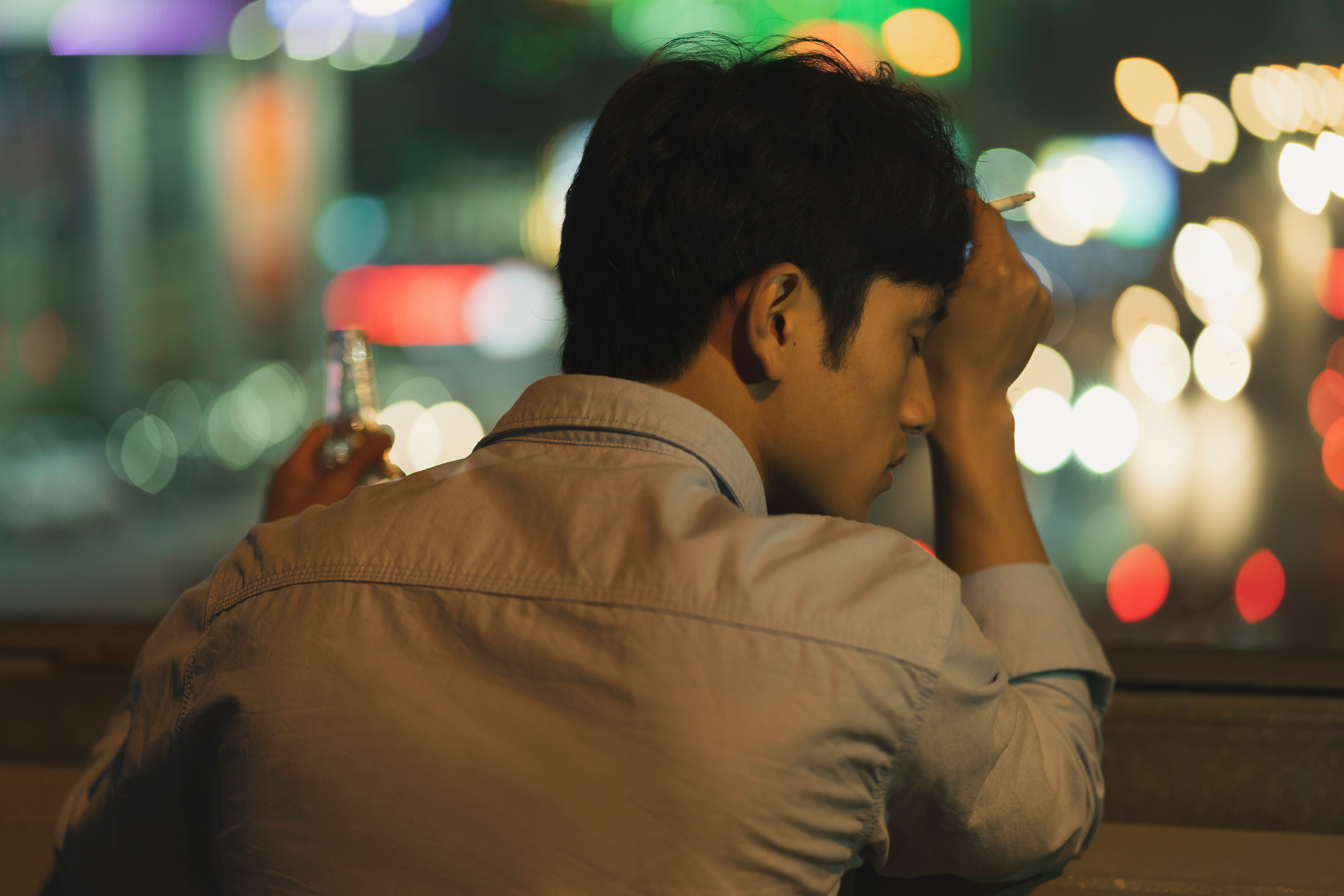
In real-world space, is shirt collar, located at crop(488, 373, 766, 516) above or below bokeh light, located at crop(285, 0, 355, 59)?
below

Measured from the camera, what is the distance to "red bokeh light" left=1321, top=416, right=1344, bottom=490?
1.24 m

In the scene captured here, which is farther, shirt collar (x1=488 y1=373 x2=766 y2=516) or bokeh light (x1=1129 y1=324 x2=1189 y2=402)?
bokeh light (x1=1129 y1=324 x2=1189 y2=402)

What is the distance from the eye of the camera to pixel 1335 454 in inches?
49.6

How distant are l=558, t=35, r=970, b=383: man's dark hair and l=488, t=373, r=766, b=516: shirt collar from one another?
68mm

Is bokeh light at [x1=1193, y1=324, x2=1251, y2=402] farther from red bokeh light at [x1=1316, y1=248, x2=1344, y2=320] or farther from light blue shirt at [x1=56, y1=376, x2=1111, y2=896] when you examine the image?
light blue shirt at [x1=56, y1=376, x2=1111, y2=896]

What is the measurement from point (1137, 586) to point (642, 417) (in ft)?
3.97

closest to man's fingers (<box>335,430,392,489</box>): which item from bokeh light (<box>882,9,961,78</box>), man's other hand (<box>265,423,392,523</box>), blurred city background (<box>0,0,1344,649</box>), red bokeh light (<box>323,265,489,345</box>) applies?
man's other hand (<box>265,423,392,523</box>)

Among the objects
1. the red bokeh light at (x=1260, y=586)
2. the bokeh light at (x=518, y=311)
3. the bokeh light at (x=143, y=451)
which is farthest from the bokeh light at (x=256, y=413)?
the red bokeh light at (x=1260, y=586)

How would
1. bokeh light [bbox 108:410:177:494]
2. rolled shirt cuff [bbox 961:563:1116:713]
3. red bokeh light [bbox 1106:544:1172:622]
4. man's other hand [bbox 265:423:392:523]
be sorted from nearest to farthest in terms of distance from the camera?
rolled shirt cuff [bbox 961:563:1116:713] → man's other hand [bbox 265:423:392:523] → red bokeh light [bbox 1106:544:1172:622] → bokeh light [bbox 108:410:177:494]

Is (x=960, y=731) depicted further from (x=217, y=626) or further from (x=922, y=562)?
(x=217, y=626)

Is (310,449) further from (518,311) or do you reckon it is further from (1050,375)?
(1050,375)

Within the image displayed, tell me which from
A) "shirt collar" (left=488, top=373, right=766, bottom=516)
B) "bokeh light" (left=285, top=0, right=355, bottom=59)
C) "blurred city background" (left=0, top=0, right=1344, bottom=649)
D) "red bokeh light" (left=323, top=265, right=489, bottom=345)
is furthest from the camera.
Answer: "red bokeh light" (left=323, top=265, right=489, bottom=345)

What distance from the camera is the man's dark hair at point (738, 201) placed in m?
0.66

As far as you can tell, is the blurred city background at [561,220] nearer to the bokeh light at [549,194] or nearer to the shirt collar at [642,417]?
the bokeh light at [549,194]
